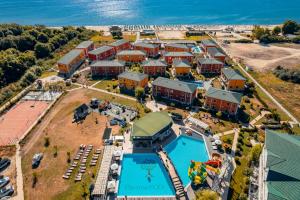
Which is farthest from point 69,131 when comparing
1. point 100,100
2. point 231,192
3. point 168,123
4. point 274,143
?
point 274,143

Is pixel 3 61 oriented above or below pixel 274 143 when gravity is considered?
above

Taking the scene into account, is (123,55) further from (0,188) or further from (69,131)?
(0,188)

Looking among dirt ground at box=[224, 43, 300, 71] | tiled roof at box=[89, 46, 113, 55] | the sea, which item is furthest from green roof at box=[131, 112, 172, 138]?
the sea

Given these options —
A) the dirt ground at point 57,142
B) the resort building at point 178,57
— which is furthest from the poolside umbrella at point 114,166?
the resort building at point 178,57

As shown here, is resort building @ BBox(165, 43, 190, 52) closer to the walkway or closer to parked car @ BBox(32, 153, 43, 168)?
the walkway

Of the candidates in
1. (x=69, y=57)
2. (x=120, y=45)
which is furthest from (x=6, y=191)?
(x=120, y=45)
